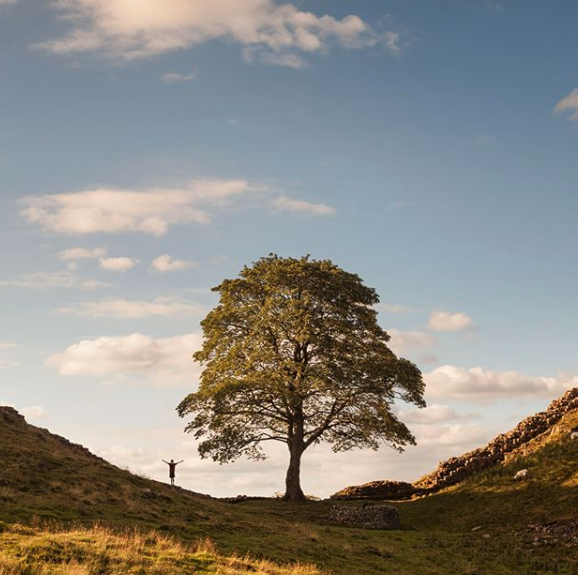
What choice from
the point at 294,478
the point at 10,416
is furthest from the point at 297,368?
the point at 10,416

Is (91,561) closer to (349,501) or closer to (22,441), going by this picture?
(22,441)

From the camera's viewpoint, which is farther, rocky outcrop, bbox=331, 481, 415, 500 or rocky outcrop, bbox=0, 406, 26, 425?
rocky outcrop, bbox=331, 481, 415, 500

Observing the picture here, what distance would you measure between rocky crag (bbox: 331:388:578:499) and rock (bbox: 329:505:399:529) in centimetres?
1119

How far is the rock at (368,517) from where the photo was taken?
3806 cm

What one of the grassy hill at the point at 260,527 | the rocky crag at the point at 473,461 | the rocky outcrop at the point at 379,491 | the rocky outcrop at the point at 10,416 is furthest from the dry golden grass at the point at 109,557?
the rocky outcrop at the point at 379,491

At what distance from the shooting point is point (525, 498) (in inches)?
1512

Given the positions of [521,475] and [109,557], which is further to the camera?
[521,475]

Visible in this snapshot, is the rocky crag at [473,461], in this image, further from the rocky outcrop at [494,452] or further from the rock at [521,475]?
the rock at [521,475]

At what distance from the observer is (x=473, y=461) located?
1943 inches

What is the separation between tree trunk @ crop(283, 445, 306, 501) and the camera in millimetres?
48312

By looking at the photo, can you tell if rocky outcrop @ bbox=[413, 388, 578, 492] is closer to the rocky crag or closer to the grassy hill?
the rocky crag

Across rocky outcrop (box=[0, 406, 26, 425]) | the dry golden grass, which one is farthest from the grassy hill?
rocky outcrop (box=[0, 406, 26, 425])

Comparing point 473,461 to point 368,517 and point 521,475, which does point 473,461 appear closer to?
point 521,475

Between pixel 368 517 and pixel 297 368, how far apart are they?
39.4 ft
